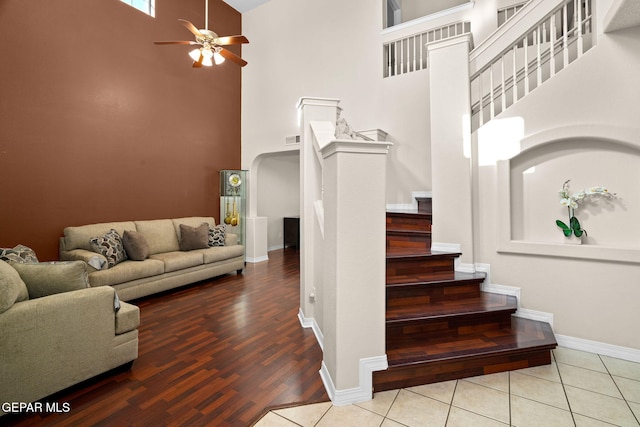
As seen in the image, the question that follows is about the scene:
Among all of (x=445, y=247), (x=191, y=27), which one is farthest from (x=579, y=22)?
(x=191, y=27)

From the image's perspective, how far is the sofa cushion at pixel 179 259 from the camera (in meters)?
4.08

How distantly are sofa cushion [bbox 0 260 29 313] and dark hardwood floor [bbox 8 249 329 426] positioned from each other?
2.19 ft

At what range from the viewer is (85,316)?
77.0 inches

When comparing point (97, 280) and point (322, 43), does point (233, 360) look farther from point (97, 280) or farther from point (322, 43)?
point (322, 43)

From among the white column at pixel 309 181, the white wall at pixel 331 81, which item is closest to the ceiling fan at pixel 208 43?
the white column at pixel 309 181

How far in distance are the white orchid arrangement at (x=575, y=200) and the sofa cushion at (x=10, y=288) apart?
3.95 meters

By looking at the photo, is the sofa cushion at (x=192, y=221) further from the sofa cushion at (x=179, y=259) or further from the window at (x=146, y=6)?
the window at (x=146, y=6)

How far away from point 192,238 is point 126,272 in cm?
126

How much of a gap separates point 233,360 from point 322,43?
557 centimetres

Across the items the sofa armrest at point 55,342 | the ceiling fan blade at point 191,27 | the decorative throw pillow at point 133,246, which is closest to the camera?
the sofa armrest at point 55,342

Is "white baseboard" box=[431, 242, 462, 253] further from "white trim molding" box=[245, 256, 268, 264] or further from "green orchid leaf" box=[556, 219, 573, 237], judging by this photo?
"white trim molding" box=[245, 256, 268, 264]

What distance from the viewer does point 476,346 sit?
213 centimetres

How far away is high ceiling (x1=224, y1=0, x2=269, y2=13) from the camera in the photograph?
249 inches

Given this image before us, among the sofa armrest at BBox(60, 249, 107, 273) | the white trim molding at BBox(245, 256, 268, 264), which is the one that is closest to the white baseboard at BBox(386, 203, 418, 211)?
the white trim molding at BBox(245, 256, 268, 264)
